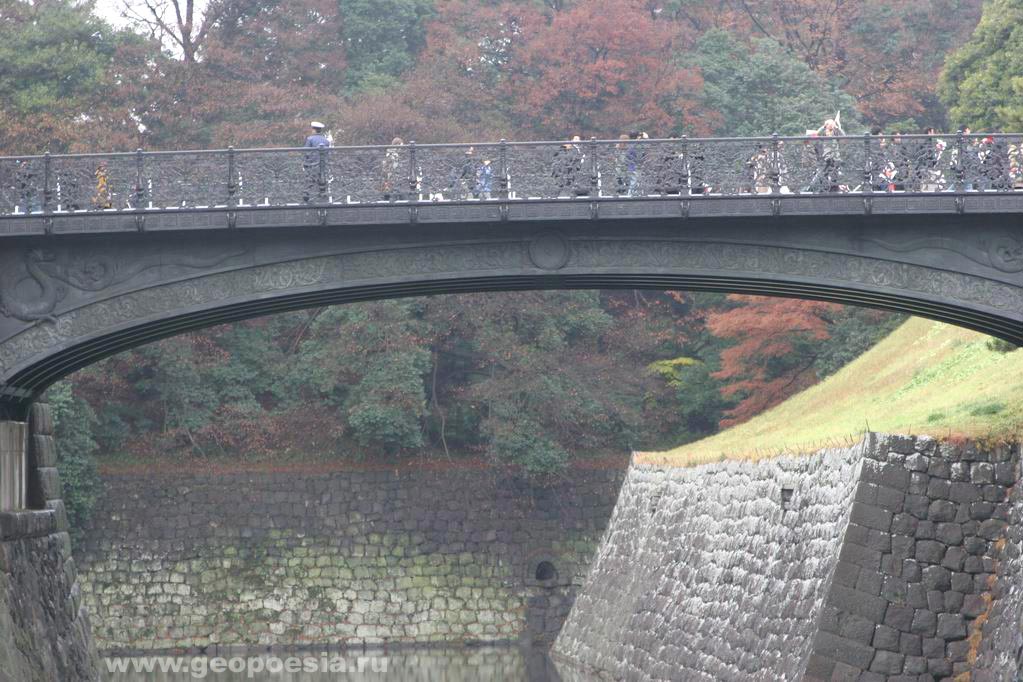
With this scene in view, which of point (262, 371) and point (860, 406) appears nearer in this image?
point (860, 406)

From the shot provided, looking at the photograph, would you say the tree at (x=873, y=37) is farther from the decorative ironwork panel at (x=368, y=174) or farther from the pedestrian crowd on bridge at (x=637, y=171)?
the decorative ironwork panel at (x=368, y=174)

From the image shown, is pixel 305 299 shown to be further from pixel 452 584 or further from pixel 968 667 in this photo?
pixel 452 584

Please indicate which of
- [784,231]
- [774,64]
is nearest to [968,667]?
[784,231]

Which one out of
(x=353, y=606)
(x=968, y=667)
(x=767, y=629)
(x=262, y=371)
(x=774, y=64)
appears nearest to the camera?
(x=968, y=667)

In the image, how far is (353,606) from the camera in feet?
125

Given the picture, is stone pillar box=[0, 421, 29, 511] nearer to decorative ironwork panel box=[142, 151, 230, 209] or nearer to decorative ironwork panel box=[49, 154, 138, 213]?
decorative ironwork panel box=[49, 154, 138, 213]

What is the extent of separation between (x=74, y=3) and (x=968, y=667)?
33.2 m

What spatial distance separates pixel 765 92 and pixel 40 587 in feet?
98.9

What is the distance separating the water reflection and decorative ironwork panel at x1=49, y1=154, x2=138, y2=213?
10815 millimetres

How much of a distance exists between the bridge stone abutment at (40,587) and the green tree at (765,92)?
26.3 m

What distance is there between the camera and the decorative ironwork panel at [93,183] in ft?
66.0

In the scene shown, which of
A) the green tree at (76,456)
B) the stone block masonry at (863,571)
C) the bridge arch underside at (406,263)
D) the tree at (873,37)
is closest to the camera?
the stone block masonry at (863,571)

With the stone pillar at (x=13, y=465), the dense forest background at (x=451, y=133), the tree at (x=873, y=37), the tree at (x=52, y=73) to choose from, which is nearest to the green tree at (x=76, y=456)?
the dense forest background at (x=451, y=133)

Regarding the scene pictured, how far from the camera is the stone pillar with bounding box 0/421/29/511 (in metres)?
21.2
